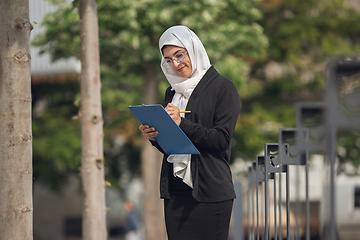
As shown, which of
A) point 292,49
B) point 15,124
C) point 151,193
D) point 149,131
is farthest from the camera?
point 292,49

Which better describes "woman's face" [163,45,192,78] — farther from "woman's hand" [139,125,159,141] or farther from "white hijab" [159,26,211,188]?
"woman's hand" [139,125,159,141]

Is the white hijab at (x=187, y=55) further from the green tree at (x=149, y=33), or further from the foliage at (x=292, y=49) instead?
the foliage at (x=292, y=49)

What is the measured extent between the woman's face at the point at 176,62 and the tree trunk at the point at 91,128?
6.87ft

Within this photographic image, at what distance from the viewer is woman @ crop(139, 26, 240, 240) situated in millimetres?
2543

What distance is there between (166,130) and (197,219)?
48cm

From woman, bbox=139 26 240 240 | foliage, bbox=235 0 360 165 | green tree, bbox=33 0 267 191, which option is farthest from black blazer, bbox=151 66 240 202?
foliage, bbox=235 0 360 165

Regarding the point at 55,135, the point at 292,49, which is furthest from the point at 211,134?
the point at 292,49

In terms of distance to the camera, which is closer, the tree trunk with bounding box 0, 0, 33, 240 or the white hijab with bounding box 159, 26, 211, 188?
the white hijab with bounding box 159, 26, 211, 188

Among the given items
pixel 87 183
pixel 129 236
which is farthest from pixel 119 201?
pixel 87 183

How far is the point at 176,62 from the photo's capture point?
274 cm

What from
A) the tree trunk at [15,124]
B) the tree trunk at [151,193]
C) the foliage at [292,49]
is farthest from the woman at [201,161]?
the foliage at [292,49]

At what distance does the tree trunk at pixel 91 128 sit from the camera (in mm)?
4695

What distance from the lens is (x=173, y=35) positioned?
2.74m

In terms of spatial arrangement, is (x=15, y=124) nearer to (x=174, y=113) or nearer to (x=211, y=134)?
(x=174, y=113)
